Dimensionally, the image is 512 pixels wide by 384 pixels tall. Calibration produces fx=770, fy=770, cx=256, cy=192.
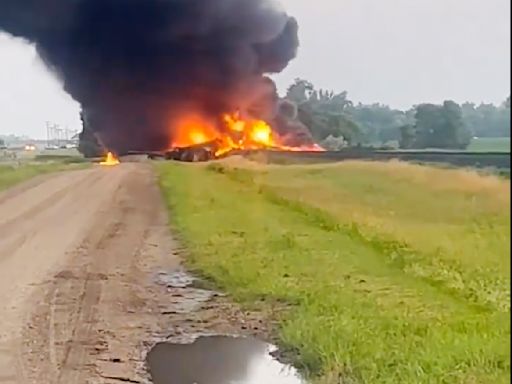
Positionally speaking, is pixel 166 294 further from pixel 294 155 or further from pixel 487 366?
pixel 487 366

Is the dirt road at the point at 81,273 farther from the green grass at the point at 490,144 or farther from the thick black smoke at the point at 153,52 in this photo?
the green grass at the point at 490,144

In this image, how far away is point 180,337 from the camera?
6.51ft

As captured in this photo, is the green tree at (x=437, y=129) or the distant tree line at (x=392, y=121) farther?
the green tree at (x=437, y=129)

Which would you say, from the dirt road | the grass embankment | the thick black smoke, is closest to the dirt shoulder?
the dirt road

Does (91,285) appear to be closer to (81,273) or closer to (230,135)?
(81,273)

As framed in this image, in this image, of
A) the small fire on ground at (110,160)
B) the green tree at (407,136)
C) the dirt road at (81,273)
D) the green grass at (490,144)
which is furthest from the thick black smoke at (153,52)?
the green grass at (490,144)

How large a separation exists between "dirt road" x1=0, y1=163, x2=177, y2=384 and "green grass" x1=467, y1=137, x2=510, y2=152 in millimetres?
1083

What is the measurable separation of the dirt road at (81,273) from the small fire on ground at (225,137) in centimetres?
24

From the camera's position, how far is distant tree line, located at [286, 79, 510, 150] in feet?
2.79

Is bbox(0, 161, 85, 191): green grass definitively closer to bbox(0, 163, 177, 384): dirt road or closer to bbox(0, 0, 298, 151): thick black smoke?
bbox(0, 163, 177, 384): dirt road

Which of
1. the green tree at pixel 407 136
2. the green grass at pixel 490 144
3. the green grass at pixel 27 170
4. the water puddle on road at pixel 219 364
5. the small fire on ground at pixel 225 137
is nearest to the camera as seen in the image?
the green grass at pixel 490 144

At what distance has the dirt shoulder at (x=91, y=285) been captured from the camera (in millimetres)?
1812

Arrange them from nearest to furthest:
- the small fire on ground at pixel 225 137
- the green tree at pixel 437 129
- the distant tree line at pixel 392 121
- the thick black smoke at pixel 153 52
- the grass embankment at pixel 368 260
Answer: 1. the distant tree line at pixel 392 121
2. the green tree at pixel 437 129
3. the grass embankment at pixel 368 260
4. the small fire on ground at pixel 225 137
5. the thick black smoke at pixel 153 52

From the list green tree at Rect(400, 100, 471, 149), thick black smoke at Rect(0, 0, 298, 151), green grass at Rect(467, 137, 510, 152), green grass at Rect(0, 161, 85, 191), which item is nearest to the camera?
green grass at Rect(467, 137, 510, 152)
